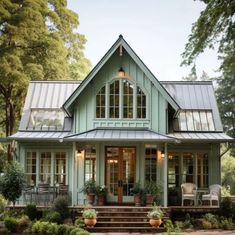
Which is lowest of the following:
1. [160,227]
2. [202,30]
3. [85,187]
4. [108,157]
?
[160,227]

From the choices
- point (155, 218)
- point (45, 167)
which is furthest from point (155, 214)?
point (45, 167)

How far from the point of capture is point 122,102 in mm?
18234

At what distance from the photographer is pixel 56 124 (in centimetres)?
1927

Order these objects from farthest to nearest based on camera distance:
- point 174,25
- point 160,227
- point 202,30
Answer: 1. point 174,25
2. point 160,227
3. point 202,30

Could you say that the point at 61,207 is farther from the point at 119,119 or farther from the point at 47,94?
the point at 47,94

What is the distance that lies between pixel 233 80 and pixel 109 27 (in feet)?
46.4

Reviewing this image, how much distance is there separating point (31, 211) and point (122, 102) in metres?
5.77

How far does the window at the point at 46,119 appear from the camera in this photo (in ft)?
62.8

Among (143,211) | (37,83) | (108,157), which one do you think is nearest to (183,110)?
(108,157)

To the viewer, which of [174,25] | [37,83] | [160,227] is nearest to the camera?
[160,227]

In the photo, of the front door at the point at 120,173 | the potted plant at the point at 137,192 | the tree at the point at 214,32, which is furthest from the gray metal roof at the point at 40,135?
the tree at the point at 214,32

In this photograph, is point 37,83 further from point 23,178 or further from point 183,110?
point 183,110

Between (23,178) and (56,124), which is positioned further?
(56,124)

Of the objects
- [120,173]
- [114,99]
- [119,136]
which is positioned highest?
[114,99]
